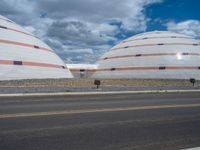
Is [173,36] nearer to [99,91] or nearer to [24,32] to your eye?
[24,32]

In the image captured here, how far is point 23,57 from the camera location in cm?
3045

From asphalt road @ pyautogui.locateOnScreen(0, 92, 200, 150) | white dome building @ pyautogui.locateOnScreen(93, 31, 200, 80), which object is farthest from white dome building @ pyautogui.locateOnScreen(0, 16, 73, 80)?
asphalt road @ pyautogui.locateOnScreen(0, 92, 200, 150)

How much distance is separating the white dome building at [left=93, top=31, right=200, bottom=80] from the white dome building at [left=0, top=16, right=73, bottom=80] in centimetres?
1404

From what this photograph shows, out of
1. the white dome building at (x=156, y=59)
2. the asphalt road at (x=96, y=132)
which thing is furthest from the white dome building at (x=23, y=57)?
the asphalt road at (x=96, y=132)

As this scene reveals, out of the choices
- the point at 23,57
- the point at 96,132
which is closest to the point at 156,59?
the point at 23,57

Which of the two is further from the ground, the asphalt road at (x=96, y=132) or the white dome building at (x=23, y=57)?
the white dome building at (x=23, y=57)

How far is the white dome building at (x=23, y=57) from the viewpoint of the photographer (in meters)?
28.6

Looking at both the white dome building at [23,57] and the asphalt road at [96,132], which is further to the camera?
the white dome building at [23,57]

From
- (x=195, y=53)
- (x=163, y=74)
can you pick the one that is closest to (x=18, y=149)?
(x=163, y=74)

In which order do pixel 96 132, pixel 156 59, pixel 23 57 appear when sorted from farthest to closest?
pixel 156 59, pixel 23 57, pixel 96 132

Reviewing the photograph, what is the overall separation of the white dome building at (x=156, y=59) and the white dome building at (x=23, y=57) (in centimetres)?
1404

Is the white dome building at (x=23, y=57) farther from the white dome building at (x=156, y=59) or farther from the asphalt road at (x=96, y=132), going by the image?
the asphalt road at (x=96, y=132)

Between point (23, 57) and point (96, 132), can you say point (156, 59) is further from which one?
point (96, 132)

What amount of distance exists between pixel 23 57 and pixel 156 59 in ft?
76.3
